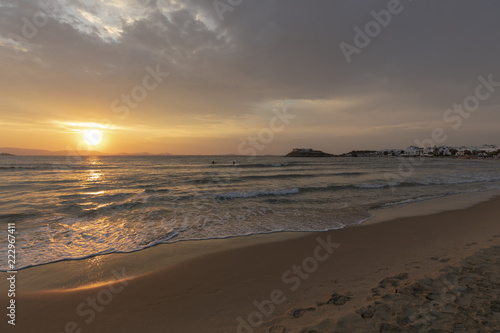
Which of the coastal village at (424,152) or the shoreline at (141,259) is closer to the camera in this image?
the shoreline at (141,259)

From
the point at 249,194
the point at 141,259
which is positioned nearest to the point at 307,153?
the point at 249,194

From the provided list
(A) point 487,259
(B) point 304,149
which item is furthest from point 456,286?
(B) point 304,149

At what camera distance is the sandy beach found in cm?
359

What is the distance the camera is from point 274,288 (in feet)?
15.8

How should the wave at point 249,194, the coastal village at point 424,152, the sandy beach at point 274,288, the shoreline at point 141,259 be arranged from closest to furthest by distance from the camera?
the sandy beach at point 274,288 → the shoreline at point 141,259 → the wave at point 249,194 → the coastal village at point 424,152

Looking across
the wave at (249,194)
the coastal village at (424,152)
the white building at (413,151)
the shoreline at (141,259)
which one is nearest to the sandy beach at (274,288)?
the shoreline at (141,259)

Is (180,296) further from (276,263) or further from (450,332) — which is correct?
(450,332)

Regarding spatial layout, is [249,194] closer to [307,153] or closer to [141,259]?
[141,259]

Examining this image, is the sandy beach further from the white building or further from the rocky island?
the white building

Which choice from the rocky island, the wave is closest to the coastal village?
the rocky island

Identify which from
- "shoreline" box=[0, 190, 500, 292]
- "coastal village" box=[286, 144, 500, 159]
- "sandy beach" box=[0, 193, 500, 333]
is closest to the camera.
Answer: "sandy beach" box=[0, 193, 500, 333]

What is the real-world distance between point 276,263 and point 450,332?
367 cm

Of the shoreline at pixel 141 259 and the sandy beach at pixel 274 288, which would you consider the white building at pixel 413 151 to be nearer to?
the shoreline at pixel 141 259

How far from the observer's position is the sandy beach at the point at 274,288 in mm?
3588
